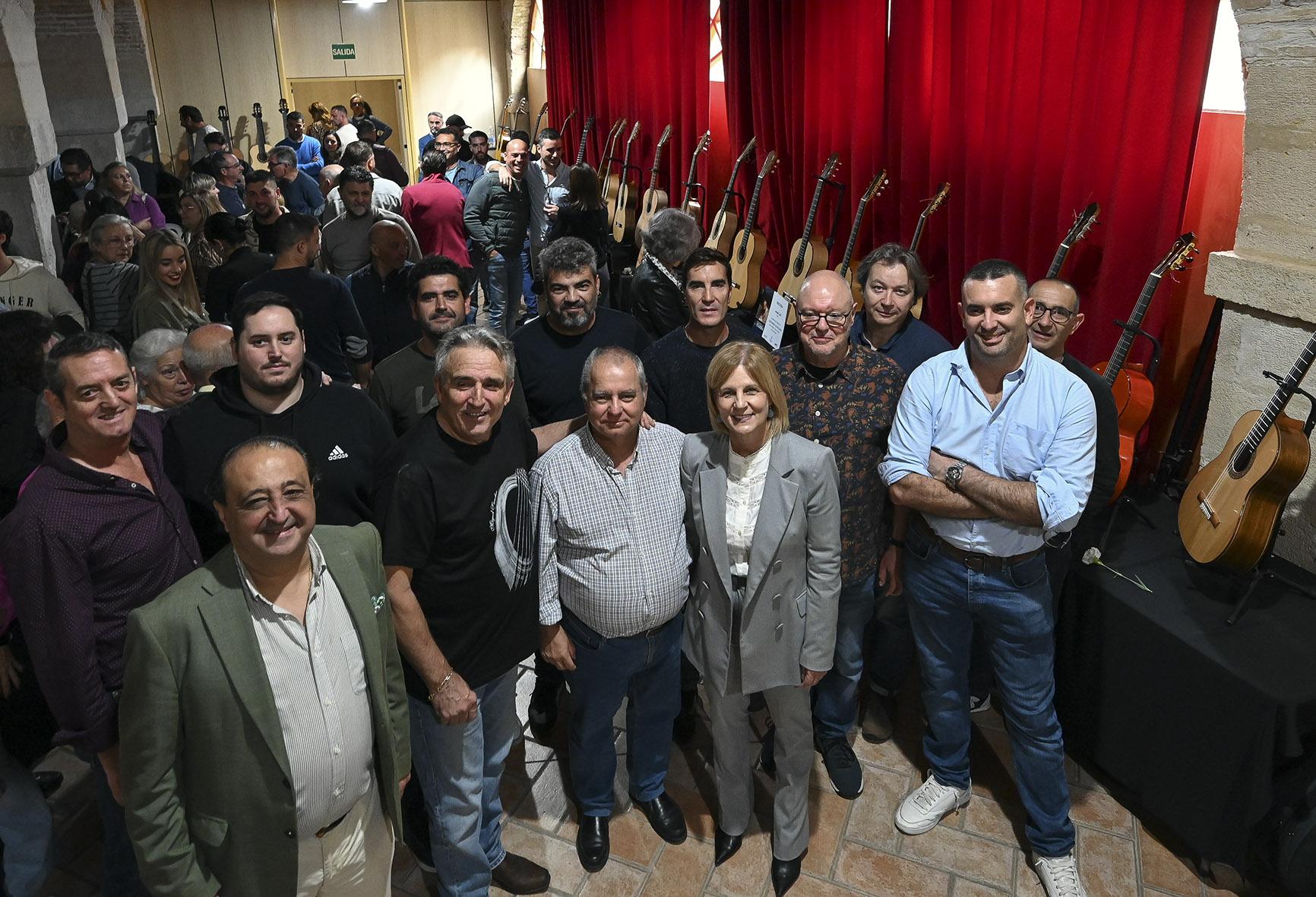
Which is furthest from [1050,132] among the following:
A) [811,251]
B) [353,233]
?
[353,233]

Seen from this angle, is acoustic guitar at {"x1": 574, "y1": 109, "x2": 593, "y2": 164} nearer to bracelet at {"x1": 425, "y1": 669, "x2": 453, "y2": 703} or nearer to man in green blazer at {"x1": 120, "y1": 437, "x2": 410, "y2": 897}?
bracelet at {"x1": 425, "y1": 669, "x2": 453, "y2": 703}

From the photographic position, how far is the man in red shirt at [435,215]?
6.25m

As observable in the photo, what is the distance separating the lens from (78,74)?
335 inches

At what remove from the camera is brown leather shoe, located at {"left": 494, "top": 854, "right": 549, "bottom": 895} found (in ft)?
9.04

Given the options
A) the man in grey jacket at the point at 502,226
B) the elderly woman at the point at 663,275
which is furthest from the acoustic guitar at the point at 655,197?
the elderly woman at the point at 663,275

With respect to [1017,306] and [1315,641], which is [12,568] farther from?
[1315,641]

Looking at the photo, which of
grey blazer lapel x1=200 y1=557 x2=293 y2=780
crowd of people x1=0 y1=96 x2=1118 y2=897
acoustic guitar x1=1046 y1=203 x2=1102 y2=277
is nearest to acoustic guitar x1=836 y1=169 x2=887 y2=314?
acoustic guitar x1=1046 y1=203 x2=1102 y2=277

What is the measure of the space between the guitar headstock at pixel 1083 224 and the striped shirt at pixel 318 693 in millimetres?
2956

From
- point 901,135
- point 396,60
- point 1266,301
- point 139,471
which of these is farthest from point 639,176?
point 396,60

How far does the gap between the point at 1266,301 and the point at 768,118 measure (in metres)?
3.76

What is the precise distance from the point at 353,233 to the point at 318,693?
4002 millimetres

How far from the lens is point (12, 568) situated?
6.70 ft

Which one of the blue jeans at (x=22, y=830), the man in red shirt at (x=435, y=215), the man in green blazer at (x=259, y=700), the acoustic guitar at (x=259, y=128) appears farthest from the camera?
the acoustic guitar at (x=259, y=128)

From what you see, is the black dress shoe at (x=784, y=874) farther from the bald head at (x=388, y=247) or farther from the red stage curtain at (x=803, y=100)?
the red stage curtain at (x=803, y=100)
